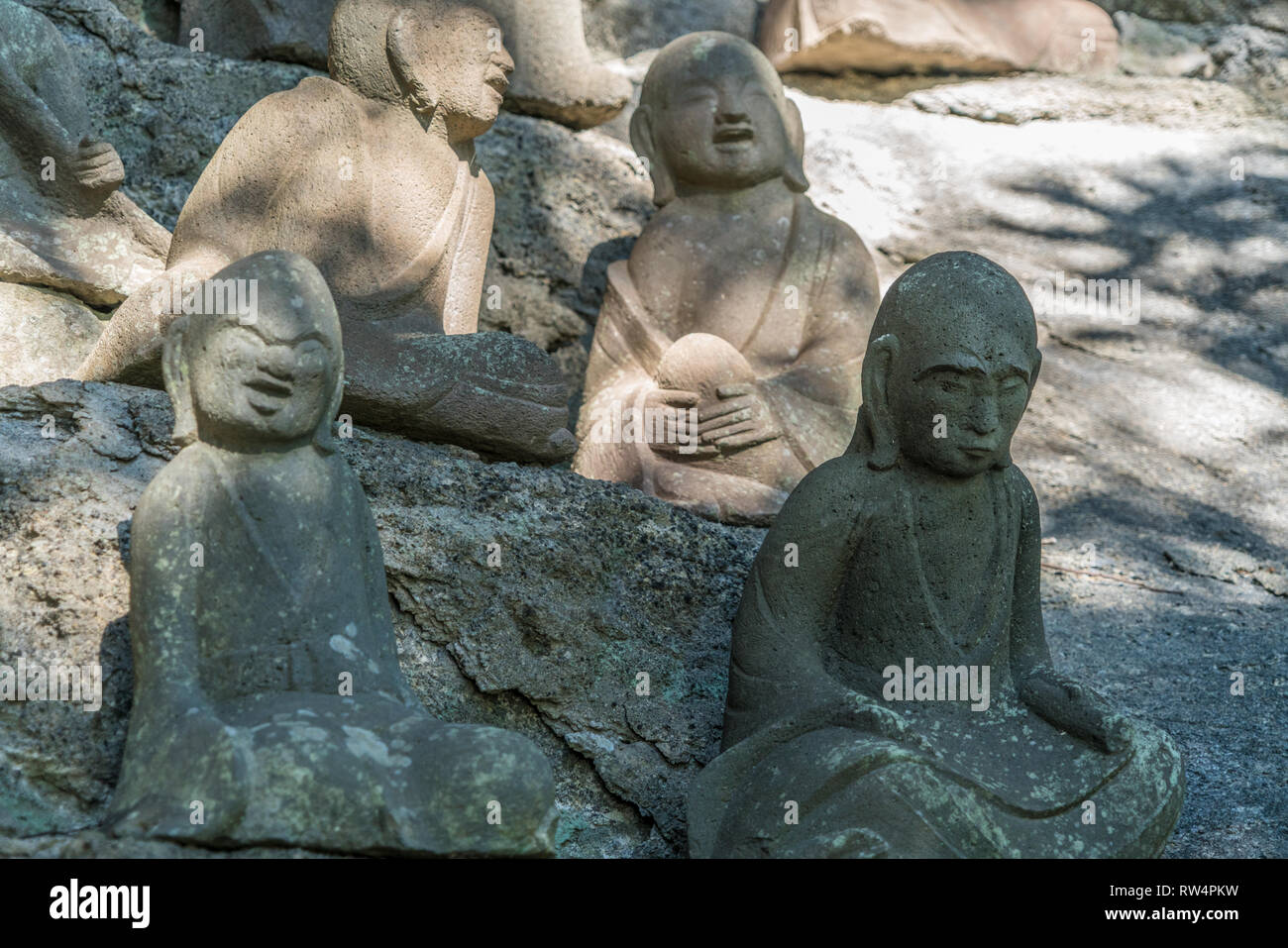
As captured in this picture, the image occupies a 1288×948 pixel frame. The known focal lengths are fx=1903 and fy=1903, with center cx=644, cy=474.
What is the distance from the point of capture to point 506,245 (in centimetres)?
791

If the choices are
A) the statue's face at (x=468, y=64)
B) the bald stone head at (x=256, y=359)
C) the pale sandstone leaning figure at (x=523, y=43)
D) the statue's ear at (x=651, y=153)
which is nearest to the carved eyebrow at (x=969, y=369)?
the bald stone head at (x=256, y=359)

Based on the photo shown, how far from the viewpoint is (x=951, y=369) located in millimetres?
4945

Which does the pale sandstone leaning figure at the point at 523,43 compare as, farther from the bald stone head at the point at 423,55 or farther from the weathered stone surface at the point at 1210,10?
the weathered stone surface at the point at 1210,10

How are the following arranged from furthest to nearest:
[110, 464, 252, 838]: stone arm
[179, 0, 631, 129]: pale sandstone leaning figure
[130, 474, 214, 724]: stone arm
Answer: [179, 0, 631, 129]: pale sandstone leaning figure, [130, 474, 214, 724]: stone arm, [110, 464, 252, 838]: stone arm

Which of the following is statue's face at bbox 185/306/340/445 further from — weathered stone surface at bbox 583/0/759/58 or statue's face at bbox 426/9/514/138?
weathered stone surface at bbox 583/0/759/58

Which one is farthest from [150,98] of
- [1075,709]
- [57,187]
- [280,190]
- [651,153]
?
[1075,709]

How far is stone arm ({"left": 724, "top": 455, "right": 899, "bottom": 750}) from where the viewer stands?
498 cm

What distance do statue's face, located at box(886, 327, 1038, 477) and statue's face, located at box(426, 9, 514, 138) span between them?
1967 millimetres

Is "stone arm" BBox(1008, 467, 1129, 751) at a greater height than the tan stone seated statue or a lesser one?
lesser

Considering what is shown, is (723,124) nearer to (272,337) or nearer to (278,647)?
(272,337)

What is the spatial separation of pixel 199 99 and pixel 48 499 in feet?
9.82

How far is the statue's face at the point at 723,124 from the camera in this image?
23.9 ft

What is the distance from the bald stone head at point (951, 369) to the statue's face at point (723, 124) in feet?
7.51

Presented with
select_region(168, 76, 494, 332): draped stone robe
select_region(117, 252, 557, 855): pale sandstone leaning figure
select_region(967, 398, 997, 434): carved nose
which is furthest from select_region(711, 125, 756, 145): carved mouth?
select_region(117, 252, 557, 855): pale sandstone leaning figure
